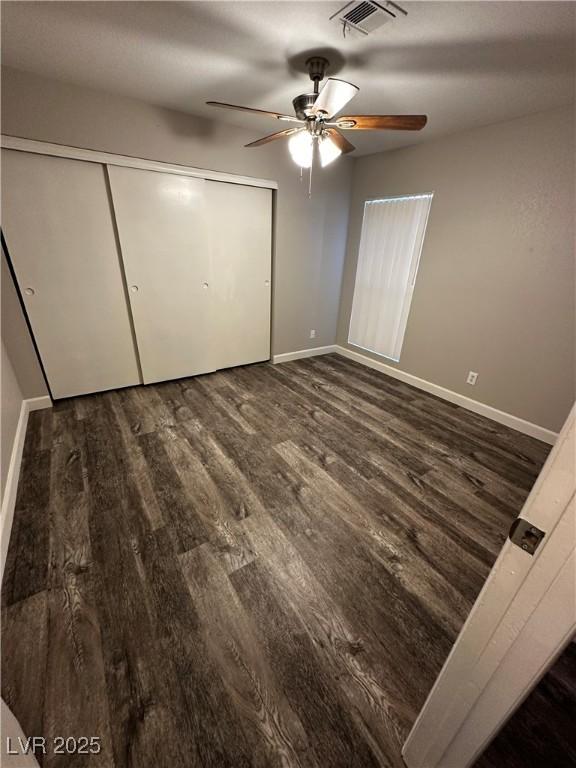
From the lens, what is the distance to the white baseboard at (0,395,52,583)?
1.50 m

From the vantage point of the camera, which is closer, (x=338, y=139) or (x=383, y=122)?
(x=383, y=122)

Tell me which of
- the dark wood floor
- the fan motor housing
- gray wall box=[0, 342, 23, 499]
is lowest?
the dark wood floor

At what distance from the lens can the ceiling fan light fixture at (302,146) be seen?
185 centimetres

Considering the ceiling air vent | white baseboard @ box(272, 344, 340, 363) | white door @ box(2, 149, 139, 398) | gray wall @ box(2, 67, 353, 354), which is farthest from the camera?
white baseboard @ box(272, 344, 340, 363)

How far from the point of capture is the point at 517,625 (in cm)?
57

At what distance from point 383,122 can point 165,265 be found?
2.09 m

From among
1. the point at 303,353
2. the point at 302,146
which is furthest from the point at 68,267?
the point at 303,353

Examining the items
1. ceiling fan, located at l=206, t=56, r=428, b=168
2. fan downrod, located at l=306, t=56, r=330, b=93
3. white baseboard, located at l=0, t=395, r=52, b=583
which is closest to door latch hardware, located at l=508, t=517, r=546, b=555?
ceiling fan, located at l=206, t=56, r=428, b=168

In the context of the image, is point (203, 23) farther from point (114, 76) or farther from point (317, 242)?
point (317, 242)

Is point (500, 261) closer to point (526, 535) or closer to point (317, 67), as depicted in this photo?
point (317, 67)

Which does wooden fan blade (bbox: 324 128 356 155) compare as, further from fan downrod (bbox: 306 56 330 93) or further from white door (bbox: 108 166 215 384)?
white door (bbox: 108 166 215 384)

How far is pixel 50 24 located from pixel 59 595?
2748 mm

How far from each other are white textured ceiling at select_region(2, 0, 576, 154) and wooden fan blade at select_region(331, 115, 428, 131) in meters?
0.34

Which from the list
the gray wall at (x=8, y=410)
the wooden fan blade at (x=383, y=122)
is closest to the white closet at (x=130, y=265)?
the gray wall at (x=8, y=410)
